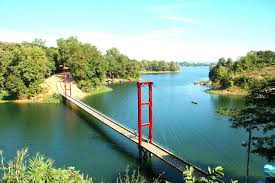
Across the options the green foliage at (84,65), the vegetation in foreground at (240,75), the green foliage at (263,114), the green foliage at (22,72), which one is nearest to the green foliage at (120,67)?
the green foliage at (84,65)

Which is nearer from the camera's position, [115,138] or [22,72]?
[115,138]

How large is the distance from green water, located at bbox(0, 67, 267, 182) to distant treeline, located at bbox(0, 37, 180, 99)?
18.6 ft

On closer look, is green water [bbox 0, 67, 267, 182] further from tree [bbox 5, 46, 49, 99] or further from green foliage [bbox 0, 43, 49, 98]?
green foliage [bbox 0, 43, 49, 98]

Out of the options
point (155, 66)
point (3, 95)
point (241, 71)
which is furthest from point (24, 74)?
point (155, 66)

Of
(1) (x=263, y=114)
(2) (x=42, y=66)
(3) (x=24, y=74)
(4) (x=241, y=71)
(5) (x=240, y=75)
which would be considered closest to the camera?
(1) (x=263, y=114)

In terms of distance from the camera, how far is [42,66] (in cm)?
6334

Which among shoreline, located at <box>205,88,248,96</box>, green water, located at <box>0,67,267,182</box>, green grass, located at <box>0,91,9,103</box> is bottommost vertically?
green water, located at <box>0,67,267,182</box>

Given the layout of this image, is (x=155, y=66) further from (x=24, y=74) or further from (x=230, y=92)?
(x=24, y=74)

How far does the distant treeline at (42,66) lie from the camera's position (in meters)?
60.4

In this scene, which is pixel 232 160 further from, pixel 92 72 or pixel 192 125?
pixel 92 72

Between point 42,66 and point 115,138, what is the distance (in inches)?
1347

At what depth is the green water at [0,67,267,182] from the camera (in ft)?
86.9

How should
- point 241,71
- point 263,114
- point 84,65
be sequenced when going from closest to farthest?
point 263,114 < point 84,65 < point 241,71

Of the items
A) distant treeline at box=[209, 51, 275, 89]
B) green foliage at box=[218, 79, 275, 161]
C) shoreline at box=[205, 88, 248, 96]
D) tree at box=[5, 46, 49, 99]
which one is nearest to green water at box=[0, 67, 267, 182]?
tree at box=[5, 46, 49, 99]
